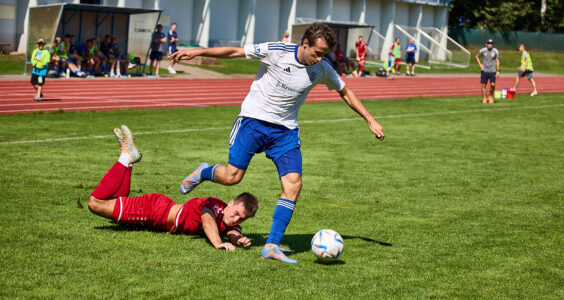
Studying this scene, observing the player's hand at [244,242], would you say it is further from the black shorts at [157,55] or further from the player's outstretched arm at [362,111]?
the black shorts at [157,55]

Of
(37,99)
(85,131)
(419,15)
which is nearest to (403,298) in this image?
(85,131)

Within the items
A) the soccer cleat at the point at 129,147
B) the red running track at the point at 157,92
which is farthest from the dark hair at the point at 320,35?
the red running track at the point at 157,92

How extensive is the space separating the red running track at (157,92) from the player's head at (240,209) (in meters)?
12.4

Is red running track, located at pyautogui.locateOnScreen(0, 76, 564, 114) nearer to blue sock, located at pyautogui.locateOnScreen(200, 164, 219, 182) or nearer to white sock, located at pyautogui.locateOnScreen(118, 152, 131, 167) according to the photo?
white sock, located at pyautogui.locateOnScreen(118, 152, 131, 167)

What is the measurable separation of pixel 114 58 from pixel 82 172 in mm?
18208

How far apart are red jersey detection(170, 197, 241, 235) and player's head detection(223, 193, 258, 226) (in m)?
0.08

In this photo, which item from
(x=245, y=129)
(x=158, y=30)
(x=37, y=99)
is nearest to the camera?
(x=245, y=129)

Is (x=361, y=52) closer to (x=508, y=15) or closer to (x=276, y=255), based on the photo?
(x=276, y=255)

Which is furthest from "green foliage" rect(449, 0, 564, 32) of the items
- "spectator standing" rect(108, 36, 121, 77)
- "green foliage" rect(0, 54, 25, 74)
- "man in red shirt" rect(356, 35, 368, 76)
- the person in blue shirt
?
the person in blue shirt

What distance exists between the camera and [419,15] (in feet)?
187

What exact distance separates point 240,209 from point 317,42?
1688mm

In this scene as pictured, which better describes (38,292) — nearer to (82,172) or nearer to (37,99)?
(82,172)

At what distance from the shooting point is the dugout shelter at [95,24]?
26.1 m

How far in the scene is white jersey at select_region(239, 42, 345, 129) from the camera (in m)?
6.61
